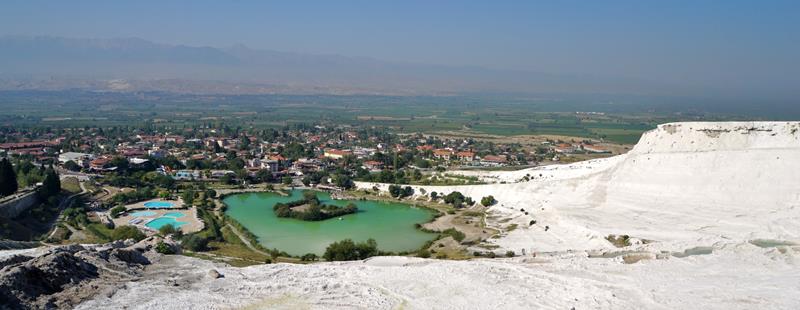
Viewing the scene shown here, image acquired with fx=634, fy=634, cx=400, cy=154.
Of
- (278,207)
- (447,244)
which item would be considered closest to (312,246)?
(447,244)

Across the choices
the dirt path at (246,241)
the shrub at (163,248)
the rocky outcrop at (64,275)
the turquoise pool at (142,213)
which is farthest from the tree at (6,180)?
the rocky outcrop at (64,275)

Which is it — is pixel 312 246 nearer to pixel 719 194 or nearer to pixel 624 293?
pixel 624 293

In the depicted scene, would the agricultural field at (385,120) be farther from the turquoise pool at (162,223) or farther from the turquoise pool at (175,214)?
the turquoise pool at (162,223)

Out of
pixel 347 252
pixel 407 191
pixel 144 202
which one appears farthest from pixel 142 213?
A: pixel 347 252

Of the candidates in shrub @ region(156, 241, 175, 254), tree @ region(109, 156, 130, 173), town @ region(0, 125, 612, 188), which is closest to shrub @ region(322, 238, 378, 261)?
shrub @ region(156, 241, 175, 254)

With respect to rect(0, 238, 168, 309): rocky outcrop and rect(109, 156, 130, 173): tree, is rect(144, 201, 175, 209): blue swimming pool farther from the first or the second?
rect(0, 238, 168, 309): rocky outcrop
